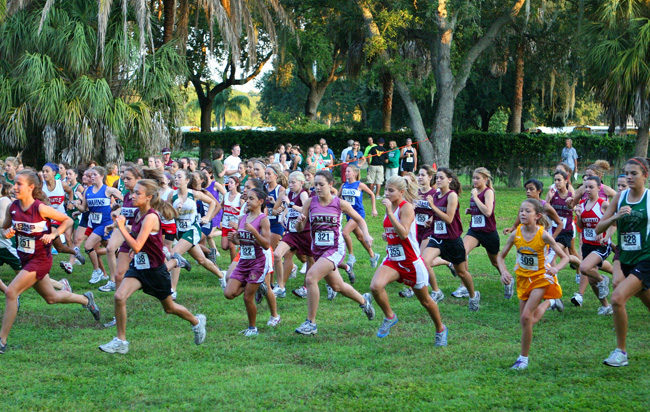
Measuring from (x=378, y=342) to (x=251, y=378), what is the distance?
176 cm

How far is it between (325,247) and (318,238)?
0.13 meters

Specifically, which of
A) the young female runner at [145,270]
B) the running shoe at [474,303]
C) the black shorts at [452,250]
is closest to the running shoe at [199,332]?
the young female runner at [145,270]

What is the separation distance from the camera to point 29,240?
7.26m

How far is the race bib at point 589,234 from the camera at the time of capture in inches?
346

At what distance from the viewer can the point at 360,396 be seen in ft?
19.1

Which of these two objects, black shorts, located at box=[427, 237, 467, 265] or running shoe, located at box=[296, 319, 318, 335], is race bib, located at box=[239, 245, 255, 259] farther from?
black shorts, located at box=[427, 237, 467, 265]

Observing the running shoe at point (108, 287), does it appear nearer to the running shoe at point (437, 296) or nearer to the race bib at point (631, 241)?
the running shoe at point (437, 296)

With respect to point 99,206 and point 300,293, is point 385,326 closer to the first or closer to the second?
point 300,293

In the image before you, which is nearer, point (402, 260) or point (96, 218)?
point (402, 260)

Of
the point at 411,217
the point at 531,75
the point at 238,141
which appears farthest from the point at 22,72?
the point at 531,75

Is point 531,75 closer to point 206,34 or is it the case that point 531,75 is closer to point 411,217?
point 206,34

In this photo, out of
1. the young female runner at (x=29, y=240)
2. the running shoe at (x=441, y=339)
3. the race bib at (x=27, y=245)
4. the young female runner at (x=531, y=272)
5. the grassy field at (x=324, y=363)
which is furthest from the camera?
the running shoe at (x=441, y=339)

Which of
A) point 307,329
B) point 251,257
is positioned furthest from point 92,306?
point 307,329

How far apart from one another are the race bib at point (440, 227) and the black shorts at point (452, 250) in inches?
4.3
